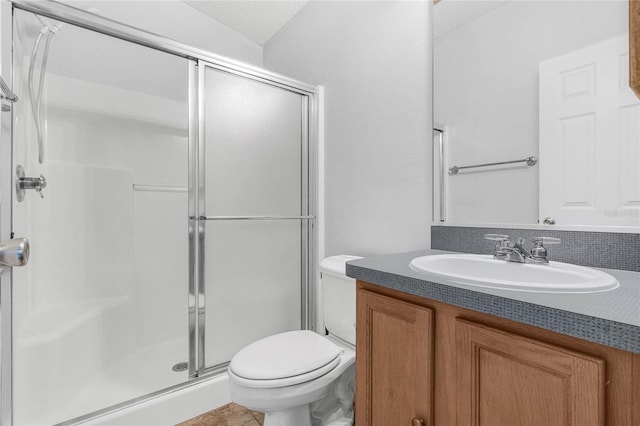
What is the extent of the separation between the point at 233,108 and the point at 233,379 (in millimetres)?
1312

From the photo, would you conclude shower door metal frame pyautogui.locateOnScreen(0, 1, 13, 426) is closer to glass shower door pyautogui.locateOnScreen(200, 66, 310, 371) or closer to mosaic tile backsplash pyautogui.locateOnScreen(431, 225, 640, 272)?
glass shower door pyautogui.locateOnScreen(200, 66, 310, 371)

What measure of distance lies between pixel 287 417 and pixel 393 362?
1.95ft

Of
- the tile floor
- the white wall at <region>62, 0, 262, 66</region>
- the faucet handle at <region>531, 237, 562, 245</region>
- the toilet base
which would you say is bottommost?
the tile floor

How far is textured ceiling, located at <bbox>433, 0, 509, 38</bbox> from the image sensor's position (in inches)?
47.4

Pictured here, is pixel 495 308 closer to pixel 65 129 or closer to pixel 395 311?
pixel 395 311

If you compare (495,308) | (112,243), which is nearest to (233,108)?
(112,243)

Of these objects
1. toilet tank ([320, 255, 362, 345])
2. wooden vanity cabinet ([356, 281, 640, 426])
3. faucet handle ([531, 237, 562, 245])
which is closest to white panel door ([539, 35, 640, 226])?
faucet handle ([531, 237, 562, 245])

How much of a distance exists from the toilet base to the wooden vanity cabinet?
361 millimetres

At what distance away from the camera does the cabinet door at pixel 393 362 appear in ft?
2.54

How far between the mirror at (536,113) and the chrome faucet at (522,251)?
0.42 ft

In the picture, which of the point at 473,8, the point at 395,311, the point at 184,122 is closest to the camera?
the point at 395,311

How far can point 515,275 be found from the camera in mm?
957

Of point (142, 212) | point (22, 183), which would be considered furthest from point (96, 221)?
point (22, 183)

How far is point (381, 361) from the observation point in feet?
2.96
